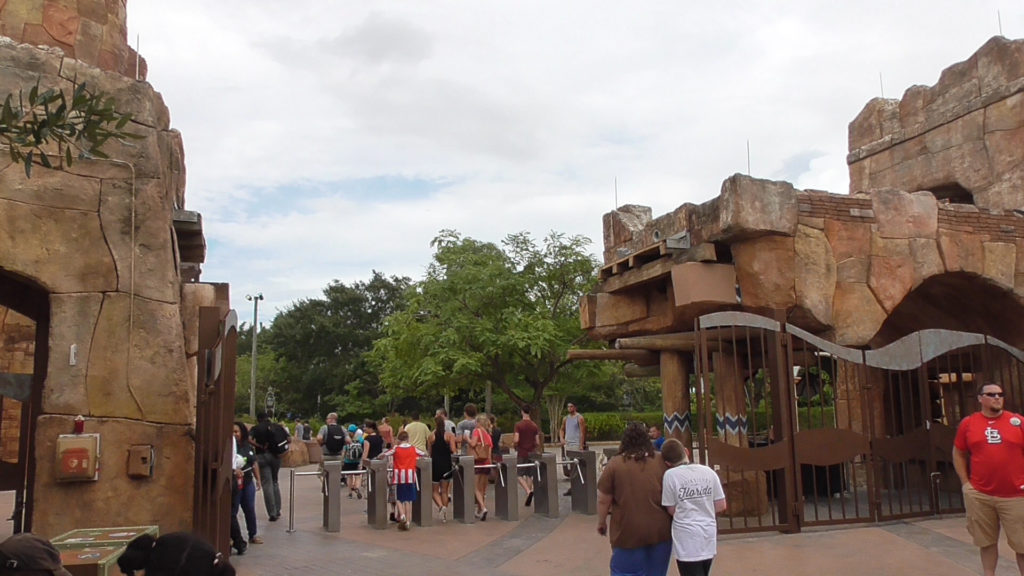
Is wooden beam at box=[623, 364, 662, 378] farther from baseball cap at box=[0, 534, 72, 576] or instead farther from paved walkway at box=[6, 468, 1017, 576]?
baseball cap at box=[0, 534, 72, 576]

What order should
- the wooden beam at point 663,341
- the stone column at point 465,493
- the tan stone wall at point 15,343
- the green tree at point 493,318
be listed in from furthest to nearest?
1. the green tree at point 493,318
2. the tan stone wall at point 15,343
3. the wooden beam at point 663,341
4. the stone column at point 465,493

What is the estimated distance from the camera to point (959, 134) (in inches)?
589

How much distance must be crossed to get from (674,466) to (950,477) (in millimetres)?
8454

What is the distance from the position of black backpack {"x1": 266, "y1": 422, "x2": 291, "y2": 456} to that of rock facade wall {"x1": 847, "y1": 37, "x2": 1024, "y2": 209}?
1207 cm

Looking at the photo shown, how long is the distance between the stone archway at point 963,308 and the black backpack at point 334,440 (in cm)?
897

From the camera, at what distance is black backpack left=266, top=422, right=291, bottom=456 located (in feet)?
36.6

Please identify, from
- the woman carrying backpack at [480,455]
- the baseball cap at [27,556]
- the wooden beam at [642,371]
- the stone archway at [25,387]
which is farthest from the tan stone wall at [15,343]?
the baseball cap at [27,556]

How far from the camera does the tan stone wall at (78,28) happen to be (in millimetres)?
7996

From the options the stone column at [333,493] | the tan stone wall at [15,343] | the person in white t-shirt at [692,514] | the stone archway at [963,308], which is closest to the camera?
the person in white t-shirt at [692,514]

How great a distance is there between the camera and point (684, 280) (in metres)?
10.4

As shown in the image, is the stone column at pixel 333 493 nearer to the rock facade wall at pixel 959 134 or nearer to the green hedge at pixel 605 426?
the rock facade wall at pixel 959 134

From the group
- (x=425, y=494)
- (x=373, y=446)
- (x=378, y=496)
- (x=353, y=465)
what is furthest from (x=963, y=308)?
(x=353, y=465)

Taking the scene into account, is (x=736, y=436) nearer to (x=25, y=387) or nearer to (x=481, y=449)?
(x=481, y=449)

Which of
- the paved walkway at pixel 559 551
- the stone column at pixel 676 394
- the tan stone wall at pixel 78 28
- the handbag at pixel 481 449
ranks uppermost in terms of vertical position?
the tan stone wall at pixel 78 28
